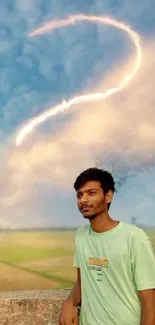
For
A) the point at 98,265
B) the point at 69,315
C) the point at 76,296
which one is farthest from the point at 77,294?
the point at 98,265

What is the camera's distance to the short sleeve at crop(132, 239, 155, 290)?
2.00 meters

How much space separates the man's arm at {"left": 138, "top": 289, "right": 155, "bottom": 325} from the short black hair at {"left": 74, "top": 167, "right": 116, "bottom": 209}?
0.61 meters

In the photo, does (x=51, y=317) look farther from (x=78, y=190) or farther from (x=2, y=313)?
(x=78, y=190)

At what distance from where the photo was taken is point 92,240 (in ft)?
7.27

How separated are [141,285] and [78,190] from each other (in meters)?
0.64

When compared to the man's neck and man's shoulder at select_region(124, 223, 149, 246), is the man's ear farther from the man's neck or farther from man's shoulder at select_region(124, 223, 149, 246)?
man's shoulder at select_region(124, 223, 149, 246)

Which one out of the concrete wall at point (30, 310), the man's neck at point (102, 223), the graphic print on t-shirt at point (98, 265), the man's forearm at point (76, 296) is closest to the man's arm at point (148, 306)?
the graphic print on t-shirt at point (98, 265)

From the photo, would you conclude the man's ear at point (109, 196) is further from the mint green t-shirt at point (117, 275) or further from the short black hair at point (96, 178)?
the mint green t-shirt at point (117, 275)

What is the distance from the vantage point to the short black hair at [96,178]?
229cm

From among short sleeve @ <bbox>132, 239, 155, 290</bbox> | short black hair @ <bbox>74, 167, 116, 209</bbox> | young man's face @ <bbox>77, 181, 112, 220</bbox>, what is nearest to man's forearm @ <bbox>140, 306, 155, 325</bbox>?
short sleeve @ <bbox>132, 239, 155, 290</bbox>

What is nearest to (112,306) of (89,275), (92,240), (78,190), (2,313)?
(89,275)

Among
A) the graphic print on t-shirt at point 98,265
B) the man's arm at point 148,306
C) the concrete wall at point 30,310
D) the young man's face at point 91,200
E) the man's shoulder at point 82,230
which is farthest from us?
the concrete wall at point 30,310

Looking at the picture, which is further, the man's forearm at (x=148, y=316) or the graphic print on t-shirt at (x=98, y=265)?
the graphic print on t-shirt at (x=98, y=265)

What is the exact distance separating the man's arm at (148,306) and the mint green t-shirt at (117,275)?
3 centimetres
